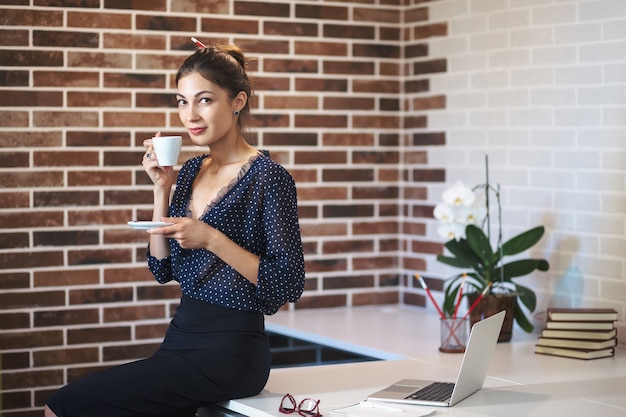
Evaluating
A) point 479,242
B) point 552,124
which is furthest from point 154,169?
point 552,124

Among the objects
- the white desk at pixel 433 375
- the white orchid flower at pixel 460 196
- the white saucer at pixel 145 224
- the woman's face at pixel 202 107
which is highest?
the woman's face at pixel 202 107

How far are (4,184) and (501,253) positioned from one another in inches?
77.3

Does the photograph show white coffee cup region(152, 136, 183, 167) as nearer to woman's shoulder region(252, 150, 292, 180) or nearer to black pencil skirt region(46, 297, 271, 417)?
woman's shoulder region(252, 150, 292, 180)

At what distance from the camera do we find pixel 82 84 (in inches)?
159

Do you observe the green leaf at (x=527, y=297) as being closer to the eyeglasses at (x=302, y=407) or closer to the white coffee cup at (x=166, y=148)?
the eyeglasses at (x=302, y=407)

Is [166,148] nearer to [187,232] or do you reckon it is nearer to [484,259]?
[187,232]

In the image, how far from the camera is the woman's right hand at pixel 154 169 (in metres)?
2.85

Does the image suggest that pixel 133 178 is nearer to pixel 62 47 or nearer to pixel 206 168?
pixel 62 47

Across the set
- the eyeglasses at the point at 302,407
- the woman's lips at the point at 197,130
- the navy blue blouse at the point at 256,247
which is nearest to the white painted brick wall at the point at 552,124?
the navy blue blouse at the point at 256,247

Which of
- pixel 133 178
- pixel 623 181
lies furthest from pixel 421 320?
pixel 133 178

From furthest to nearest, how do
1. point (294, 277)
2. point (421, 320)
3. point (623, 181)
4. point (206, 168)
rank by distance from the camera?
point (421, 320)
point (623, 181)
point (206, 168)
point (294, 277)

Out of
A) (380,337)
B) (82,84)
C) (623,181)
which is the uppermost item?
(82,84)

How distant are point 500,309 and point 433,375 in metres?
0.68

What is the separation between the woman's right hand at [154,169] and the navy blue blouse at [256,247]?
17 centimetres
